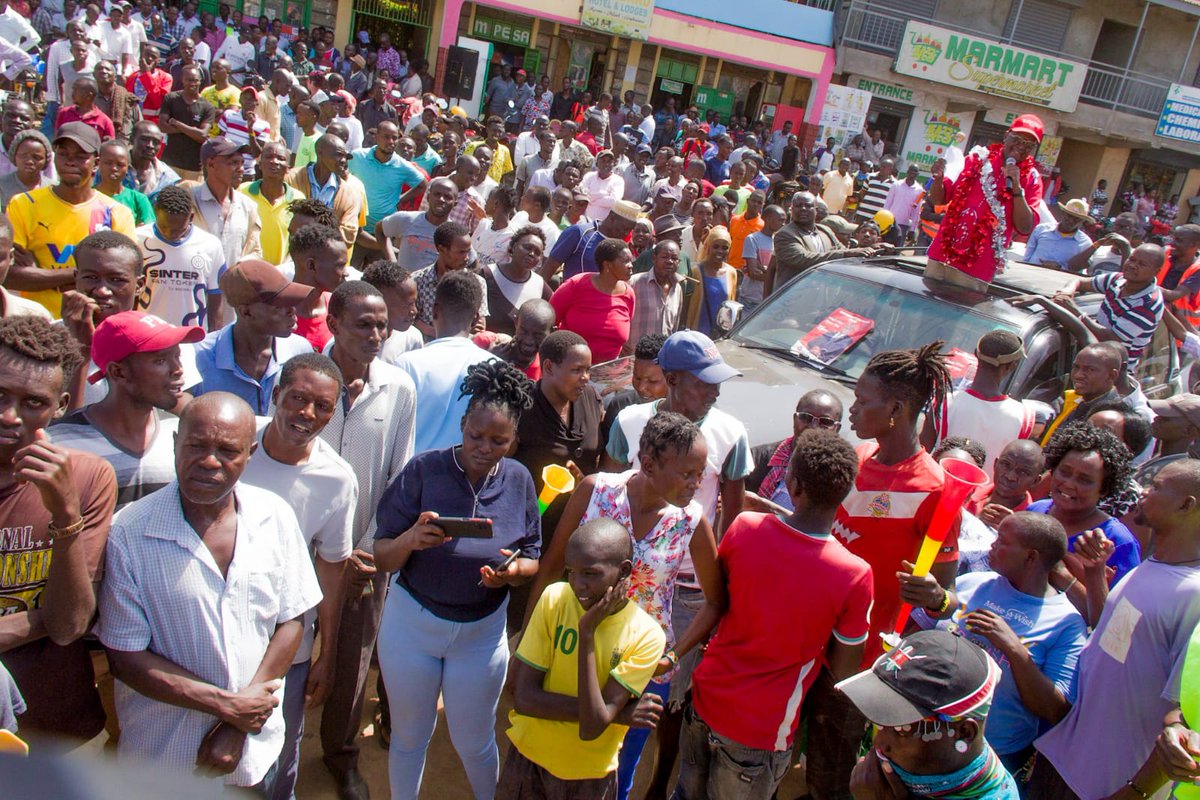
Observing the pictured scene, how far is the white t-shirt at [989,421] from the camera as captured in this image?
4770 mm

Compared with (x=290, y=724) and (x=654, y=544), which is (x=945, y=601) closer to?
(x=654, y=544)

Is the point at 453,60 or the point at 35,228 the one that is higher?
the point at 453,60

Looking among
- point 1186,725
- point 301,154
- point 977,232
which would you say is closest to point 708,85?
point 301,154

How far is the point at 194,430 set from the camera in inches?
97.4

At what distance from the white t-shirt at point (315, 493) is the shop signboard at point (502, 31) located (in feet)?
75.0

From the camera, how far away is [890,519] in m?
3.43

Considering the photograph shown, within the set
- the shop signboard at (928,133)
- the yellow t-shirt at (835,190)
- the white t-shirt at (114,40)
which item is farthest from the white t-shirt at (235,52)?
the shop signboard at (928,133)

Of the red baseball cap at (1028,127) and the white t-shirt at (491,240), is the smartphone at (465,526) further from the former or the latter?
the red baseball cap at (1028,127)

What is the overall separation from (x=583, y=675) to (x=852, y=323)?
149 inches

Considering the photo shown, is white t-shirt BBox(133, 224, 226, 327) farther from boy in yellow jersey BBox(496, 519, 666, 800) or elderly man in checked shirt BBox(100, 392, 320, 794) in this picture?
boy in yellow jersey BBox(496, 519, 666, 800)

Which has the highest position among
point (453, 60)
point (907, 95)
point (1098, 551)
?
point (907, 95)

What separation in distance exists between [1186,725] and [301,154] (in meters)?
8.37

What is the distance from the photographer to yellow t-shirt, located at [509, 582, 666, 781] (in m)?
2.89

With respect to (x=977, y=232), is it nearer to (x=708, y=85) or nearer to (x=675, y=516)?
(x=675, y=516)
